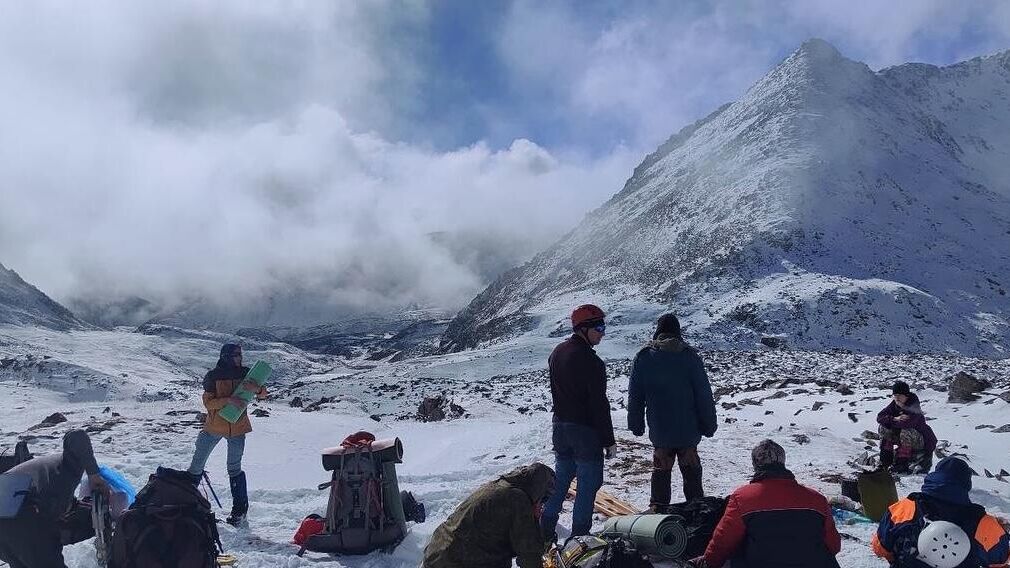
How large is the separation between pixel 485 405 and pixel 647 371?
1696cm

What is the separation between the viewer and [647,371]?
21.5ft

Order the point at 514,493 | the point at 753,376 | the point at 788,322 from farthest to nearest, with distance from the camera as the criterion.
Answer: the point at 788,322, the point at 753,376, the point at 514,493

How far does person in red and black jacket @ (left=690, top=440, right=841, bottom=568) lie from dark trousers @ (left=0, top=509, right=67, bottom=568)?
5.02 meters

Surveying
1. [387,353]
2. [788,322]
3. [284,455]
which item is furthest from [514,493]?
[387,353]

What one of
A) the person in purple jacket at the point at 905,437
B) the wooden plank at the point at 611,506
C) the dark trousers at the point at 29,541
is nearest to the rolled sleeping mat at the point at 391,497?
the wooden plank at the point at 611,506

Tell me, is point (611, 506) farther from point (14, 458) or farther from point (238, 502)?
point (14, 458)

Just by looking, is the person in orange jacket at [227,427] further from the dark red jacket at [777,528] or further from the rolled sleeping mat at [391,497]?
the dark red jacket at [777,528]

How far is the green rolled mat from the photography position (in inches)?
195

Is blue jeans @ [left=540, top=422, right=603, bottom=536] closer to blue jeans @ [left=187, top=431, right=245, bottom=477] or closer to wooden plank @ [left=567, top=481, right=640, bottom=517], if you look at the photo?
wooden plank @ [left=567, top=481, right=640, bottom=517]

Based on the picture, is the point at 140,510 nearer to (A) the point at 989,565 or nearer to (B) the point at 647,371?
(B) the point at 647,371

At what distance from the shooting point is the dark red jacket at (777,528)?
416 cm

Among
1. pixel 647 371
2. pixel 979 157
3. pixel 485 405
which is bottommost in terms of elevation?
pixel 485 405

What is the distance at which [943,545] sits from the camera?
408 centimetres

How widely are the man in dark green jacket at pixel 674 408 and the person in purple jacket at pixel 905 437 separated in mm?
4440
